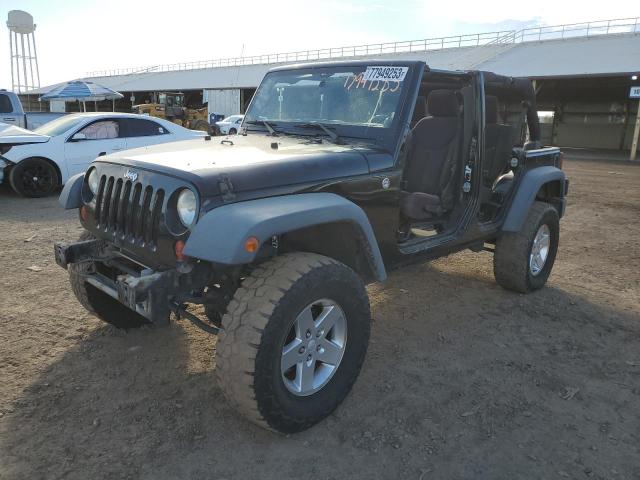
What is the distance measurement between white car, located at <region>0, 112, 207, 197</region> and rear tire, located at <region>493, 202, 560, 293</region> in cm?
657

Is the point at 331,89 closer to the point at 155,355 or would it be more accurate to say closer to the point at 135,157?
the point at 135,157

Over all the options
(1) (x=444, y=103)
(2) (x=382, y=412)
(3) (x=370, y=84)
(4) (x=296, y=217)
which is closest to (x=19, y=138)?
(3) (x=370, y=84)

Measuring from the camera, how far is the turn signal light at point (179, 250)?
2.67 m

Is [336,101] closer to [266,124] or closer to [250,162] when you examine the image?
[266,124]

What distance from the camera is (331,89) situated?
384 cm

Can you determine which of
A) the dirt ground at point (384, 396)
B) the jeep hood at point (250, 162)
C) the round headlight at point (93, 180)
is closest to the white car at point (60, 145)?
the dirt ground at point (384, 396)

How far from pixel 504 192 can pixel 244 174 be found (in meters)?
2.85

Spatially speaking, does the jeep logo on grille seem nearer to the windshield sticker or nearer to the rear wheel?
the windshield sticker

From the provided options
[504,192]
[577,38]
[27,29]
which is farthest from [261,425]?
[27,29]

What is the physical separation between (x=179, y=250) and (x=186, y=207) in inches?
9.0

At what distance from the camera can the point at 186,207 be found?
2.69m

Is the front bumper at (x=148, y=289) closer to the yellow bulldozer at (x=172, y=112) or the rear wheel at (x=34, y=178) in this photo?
the rear wheel at (x=34, y=178)

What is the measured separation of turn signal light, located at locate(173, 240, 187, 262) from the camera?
2668mm

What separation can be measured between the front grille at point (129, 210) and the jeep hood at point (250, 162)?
133 mm
